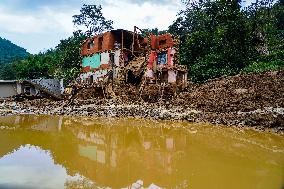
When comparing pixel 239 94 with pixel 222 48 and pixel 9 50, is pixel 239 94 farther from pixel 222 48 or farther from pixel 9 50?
pixel 9 50

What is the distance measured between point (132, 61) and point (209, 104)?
52.1 feet

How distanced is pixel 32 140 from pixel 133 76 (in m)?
22.0

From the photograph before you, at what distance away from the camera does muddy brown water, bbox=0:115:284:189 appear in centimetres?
931

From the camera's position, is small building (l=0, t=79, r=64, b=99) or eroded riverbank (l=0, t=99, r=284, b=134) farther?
small building (l=0, t=79, r=64, b=99)

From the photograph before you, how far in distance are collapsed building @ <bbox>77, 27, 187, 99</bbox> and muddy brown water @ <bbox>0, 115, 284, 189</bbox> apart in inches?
544

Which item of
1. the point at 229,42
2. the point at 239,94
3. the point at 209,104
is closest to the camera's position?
the point at 209,104

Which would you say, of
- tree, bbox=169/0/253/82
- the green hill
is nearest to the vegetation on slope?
tree, bbox=169/0/253/82

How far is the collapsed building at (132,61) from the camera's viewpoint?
35.2 meters

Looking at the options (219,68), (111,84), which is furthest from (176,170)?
(219,68)

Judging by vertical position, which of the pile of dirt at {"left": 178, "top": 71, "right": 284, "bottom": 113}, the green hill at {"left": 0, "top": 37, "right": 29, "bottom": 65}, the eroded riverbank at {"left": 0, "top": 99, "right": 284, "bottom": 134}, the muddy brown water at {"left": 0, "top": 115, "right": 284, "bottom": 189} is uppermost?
the green hill at {"left": 0, "top": 37, "right": 29, "bottom": 65}

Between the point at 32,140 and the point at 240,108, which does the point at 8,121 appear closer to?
the point at 32,140

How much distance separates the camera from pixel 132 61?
127 feet

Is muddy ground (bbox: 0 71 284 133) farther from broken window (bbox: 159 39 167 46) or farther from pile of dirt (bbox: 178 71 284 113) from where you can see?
broken window (bbox: 159 39 167 46)

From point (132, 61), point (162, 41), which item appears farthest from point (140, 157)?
point (162, 41)
